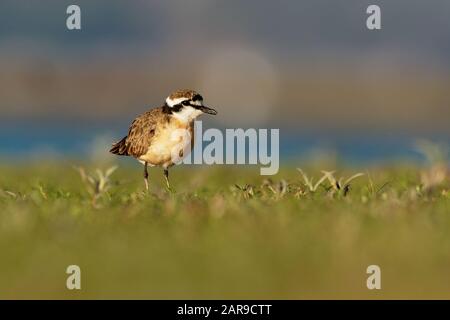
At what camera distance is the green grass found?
6.23 m

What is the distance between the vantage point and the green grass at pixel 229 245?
6.23 metres

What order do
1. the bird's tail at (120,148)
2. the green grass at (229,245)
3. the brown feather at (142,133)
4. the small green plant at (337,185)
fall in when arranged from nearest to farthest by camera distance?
1. the green grass at (229,245)
2. the small green plant at (337,185)
3. the brown feather at (142,133)
4. the bird's tail at (120,148)

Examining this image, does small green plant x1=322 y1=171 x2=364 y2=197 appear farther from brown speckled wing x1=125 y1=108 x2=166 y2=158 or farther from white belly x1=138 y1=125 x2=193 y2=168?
brown speckled wing x1=125 y1=108 x2=166 y2=158

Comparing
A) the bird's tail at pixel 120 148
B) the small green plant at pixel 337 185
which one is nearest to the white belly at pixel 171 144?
the bird's tail at pixel 120 148

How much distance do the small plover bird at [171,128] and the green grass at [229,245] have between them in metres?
2.18

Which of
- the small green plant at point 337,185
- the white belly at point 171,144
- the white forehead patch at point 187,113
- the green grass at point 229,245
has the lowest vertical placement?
the green grass at point 229,245

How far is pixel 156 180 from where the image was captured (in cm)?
1460

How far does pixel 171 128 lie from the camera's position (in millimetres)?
11797

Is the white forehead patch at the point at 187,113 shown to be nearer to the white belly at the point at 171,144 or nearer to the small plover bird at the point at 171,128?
the small plover bird at the point at 171,128

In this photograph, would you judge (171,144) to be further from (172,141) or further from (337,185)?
(337,185)

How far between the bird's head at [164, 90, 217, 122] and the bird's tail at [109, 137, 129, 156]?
1.28m
